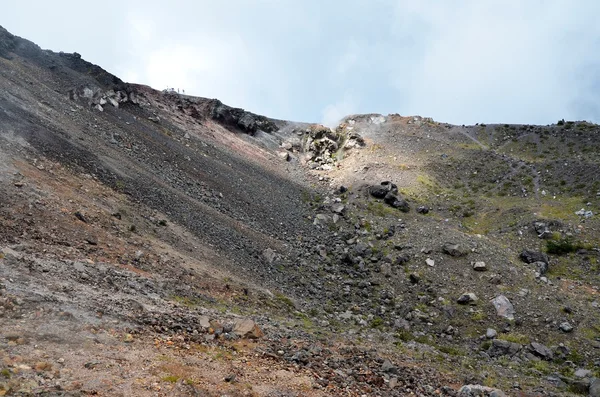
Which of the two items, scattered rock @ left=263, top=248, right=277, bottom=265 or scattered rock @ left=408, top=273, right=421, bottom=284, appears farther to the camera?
scattered rock @ left=408, top=273, right=421, bottom=284

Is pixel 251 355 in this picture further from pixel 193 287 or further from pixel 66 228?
pixel 66 228

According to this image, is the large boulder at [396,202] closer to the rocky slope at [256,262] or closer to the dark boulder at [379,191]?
the rocky slope at [256,262]

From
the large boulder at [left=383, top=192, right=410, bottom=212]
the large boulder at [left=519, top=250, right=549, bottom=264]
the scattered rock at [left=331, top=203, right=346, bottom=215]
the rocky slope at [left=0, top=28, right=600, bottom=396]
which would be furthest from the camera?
the large boulder at [left=383, top=192, right=410, bottom=212]

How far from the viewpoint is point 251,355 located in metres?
12.2

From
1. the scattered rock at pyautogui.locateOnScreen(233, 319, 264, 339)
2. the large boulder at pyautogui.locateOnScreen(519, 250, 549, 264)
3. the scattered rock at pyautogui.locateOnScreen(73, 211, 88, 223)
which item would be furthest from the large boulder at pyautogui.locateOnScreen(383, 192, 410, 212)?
the scattered rock at pyautogui.locateOnScreen(73, 211, 88, 223)

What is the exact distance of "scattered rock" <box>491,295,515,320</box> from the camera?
910 inches

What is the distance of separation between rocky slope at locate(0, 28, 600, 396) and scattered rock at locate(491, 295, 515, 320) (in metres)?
0.11

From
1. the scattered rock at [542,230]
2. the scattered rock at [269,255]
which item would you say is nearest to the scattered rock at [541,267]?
the scattered rock at [542,230]

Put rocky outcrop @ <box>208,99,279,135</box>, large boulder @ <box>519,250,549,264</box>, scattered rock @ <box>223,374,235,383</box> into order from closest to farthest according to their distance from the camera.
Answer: scattered rock @ <box>223,374,235,383</box>
large boulder @ <box>519,250,549,264</box>
rocky outcrop @ <box>208,99,279,135</box>

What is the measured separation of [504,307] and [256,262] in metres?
13.7

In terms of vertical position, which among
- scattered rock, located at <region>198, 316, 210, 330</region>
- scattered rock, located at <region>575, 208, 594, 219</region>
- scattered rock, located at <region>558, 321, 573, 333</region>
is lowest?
scattered rock, located at <region>198, 316, 210, 330</region>

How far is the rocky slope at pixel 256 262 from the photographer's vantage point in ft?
36.3

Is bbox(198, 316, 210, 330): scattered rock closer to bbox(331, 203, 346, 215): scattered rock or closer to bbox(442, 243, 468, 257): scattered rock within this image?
bbox(442, 243, 468, 257): scattered rock

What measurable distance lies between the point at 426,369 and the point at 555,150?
50099mm
